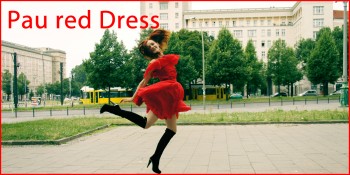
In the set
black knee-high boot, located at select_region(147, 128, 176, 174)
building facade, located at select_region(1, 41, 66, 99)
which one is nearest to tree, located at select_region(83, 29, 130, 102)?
building facade, located at select_region(1, 41, 66, 99)

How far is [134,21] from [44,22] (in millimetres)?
1174

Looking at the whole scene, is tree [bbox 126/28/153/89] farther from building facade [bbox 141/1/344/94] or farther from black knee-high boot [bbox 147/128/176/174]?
building facade [bbox 141/1/344/94]

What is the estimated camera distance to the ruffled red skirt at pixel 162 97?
11.1ft

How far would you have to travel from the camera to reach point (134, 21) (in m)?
5.15

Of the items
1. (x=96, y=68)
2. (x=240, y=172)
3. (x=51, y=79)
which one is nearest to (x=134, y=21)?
(x=240, y=172)

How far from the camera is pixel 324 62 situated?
5594cm

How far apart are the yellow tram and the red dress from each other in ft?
160

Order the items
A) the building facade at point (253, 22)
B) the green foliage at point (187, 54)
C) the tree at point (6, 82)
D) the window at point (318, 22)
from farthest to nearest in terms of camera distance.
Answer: the building facade at point (253, 22) → the window at point (318, 22) → the tree at point (6, 82) → the green foliage at point (187, 54)

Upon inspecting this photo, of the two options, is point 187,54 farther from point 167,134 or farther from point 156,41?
point 156,41

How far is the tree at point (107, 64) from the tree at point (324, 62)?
2764cm

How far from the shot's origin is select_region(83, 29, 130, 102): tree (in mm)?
44812

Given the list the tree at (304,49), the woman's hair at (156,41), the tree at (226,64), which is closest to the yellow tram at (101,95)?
the tree at (226,64)

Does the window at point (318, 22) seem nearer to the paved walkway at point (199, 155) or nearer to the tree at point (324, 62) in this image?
the tree at point (324, 62)

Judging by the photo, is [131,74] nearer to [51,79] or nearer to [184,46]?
[184,46]
